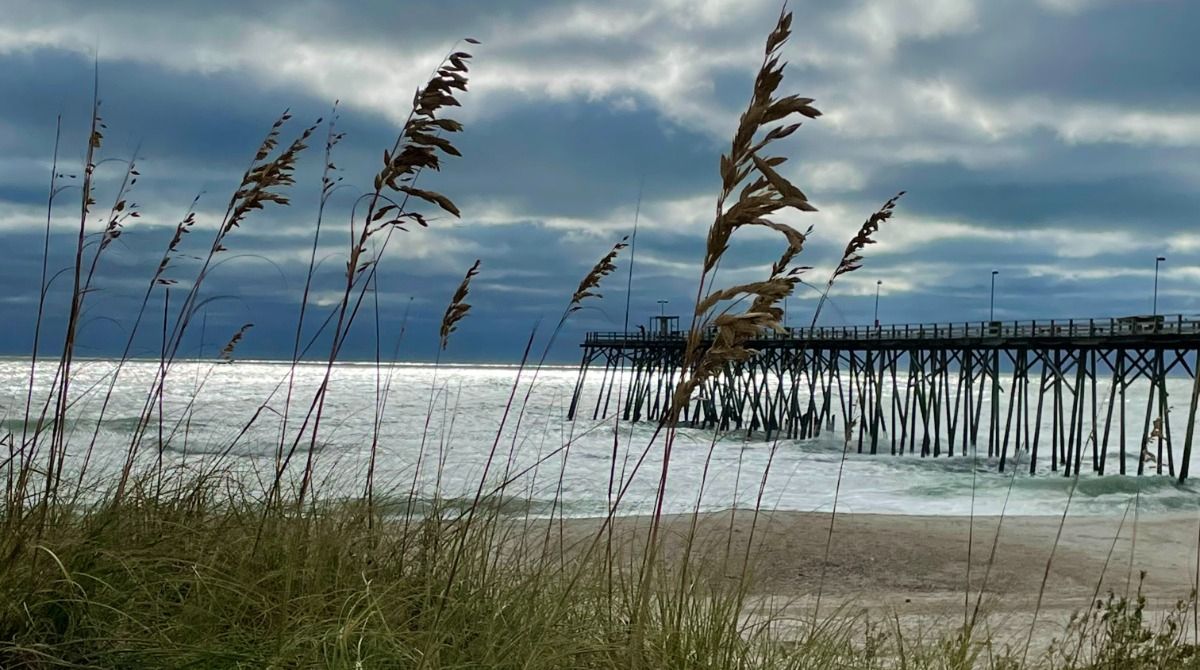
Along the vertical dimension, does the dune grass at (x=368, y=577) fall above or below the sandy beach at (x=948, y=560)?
above

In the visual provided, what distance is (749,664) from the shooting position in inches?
130

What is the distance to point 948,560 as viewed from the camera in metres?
15.2

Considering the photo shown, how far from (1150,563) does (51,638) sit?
53.9ft

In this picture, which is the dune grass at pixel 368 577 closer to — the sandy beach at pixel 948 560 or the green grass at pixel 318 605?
the green grass at pixel 318 605

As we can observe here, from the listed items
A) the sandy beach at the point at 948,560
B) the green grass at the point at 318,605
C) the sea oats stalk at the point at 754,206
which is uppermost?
the sea oats stalk at the point at 754,206

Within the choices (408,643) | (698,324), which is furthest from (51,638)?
(698,324)

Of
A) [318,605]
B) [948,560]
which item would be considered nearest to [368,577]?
[318,605]

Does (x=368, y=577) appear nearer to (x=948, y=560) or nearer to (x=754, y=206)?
(x=754, y=206)

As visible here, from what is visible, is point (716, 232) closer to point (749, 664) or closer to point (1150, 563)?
point (749, 664)

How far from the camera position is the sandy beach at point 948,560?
438 inches

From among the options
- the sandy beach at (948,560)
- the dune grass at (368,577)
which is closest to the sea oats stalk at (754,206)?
the dune grass at (368,577)

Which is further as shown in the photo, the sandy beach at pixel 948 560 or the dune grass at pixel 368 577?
the sandy beach at pixel 948 560

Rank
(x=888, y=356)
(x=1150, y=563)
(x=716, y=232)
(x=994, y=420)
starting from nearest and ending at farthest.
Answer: (x=716, y=232) → (x=1150, y=563) → (x=994, y=420) → (x=888, y=356)

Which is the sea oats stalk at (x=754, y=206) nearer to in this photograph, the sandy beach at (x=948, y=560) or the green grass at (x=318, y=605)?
the green grass at (x=318, y=605)
